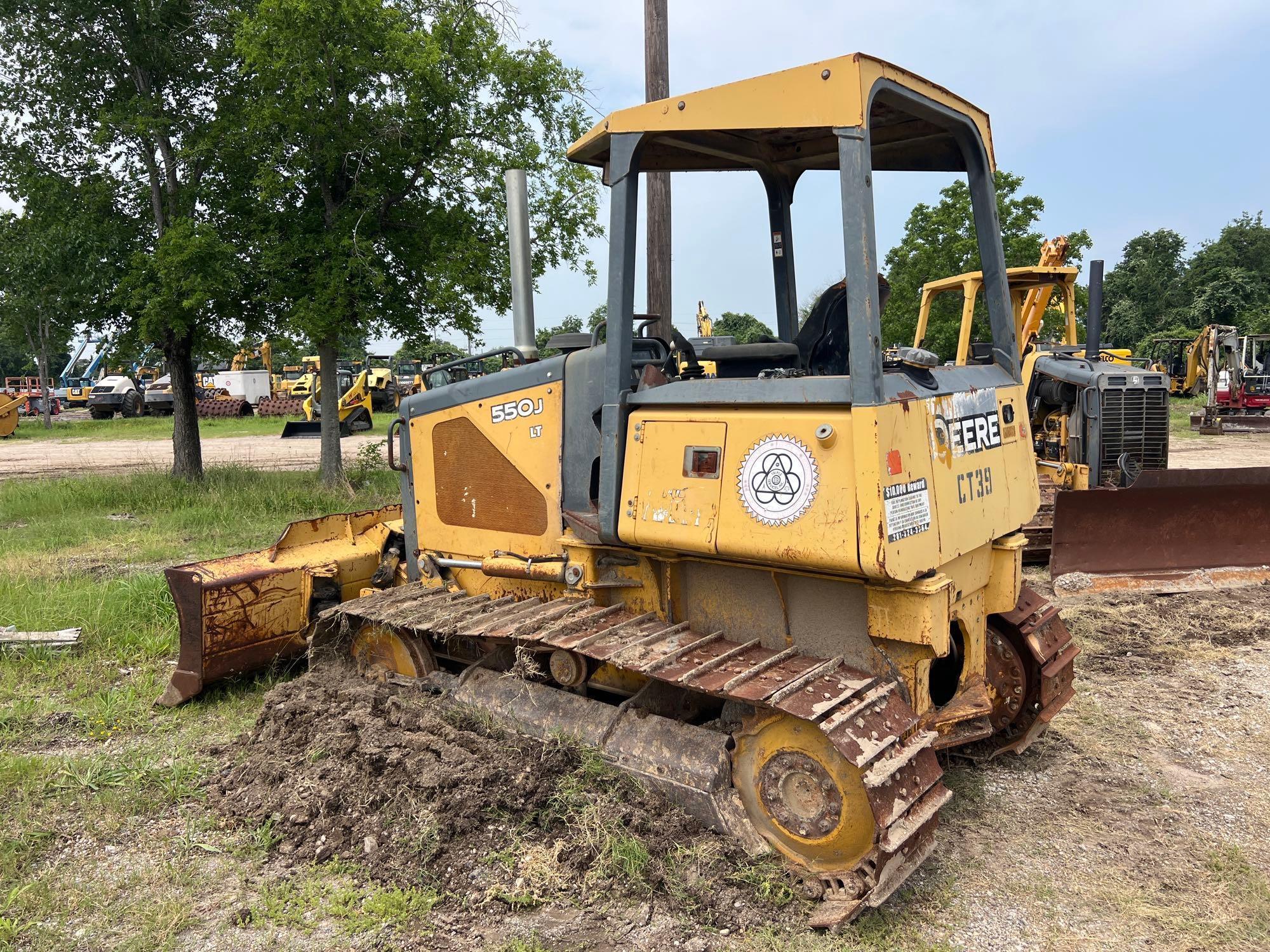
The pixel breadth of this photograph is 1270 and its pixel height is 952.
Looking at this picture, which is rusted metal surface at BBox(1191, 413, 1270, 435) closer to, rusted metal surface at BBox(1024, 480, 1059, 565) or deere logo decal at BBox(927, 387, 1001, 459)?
rusted metal surface at BBox(1024, 480, 1059, 565)

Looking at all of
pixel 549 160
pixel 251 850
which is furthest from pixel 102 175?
pixel 251 850

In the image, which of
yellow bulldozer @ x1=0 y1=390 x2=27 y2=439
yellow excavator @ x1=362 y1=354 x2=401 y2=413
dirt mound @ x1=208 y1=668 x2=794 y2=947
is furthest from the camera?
yellow excavator @ x1=362 y1=354 x2=401 y2=413

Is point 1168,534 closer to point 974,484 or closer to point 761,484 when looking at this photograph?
point 974,484

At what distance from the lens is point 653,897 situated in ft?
10.6

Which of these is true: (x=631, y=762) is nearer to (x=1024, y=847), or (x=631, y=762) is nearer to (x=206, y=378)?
(x=1024, y=847)

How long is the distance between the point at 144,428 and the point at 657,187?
25323 mm

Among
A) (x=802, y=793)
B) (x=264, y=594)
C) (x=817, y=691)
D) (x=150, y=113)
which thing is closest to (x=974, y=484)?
(x=817, y=691)

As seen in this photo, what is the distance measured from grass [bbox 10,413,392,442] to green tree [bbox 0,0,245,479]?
12353mm

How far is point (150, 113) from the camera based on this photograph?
11.3m

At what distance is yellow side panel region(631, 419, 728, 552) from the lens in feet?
11.2

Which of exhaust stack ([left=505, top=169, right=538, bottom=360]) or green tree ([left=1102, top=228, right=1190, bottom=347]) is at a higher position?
green tree ([left=1102, top=228, right=1190, bottom=347])

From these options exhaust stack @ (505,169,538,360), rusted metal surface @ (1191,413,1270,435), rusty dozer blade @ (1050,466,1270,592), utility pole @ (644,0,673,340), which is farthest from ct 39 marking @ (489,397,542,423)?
rusted metal surface @ (1191,413,1270,435)

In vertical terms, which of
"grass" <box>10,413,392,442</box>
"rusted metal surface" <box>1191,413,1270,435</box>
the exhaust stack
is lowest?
"rusted metal surface" <box>1191,413,1270,435</box>

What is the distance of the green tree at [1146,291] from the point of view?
43969 mm
